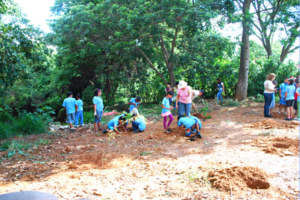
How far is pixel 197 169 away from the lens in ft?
14.0

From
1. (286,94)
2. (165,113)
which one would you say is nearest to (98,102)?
(165,113)

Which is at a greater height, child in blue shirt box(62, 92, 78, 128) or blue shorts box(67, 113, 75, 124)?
A: child in blue shirt box(62, 92, 78, 128)

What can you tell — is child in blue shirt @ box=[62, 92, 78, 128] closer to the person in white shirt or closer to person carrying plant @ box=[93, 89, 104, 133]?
person carrying plant @ box=[93, 89, 104, 133]

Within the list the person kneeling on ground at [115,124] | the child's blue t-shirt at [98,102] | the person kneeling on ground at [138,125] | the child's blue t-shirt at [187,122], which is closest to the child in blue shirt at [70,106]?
the child's blue t-shirt at [98,102]

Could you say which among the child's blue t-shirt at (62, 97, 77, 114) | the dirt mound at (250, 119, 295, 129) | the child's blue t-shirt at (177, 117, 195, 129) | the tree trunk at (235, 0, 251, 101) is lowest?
the dirt mound at (250, 119, 295, 129)

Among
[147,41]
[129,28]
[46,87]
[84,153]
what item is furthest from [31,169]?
[46,87]

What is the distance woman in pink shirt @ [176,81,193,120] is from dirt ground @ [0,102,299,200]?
2.41 ft

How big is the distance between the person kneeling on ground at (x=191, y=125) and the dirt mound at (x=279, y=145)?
151cm

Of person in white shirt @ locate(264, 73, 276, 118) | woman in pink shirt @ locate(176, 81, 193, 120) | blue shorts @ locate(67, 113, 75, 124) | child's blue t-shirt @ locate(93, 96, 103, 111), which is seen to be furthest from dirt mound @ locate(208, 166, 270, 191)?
blue shorts @ locate(67, 113, 75, 124)

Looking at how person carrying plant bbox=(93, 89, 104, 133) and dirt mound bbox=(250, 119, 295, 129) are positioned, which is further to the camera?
person carrying plant bbox=(93, 89, 104, 133)

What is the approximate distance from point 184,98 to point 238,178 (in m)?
3.61

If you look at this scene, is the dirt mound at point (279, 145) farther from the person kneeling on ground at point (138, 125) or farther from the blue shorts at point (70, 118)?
the blue shorts at point (70, 118)

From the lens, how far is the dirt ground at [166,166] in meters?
3.52

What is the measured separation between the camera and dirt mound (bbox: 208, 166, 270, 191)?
344 centimetres
